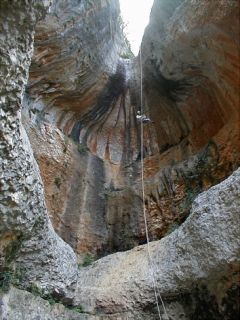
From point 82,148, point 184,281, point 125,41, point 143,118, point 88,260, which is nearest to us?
point 184,281

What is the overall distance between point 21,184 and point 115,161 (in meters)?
5.01

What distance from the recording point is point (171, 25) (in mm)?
8023

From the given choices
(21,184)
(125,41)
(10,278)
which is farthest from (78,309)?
(125,41)

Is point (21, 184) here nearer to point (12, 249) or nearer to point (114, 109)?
point (12, 249)

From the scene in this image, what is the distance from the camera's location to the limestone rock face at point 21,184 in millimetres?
4051

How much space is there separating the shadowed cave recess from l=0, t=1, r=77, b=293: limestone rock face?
0.02 m

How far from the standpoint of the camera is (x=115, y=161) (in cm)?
956

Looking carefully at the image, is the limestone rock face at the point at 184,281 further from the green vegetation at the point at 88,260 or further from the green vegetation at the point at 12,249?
the green vegetation at the point at 88,260

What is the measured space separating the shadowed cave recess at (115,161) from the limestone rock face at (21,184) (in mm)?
15

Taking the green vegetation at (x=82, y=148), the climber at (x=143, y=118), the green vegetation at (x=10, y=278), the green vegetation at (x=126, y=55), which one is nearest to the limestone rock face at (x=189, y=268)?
the green vegetation at (x=10, y=278)

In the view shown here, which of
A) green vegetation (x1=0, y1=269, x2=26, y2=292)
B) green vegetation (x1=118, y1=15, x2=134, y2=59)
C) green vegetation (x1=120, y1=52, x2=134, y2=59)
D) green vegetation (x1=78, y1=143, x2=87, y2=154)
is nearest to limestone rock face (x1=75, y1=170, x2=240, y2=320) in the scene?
green vegetation (x1=0, y1=269, x2=26, y2=292)

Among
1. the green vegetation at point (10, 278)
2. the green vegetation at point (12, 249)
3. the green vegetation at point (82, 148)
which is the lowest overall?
the green vegetation at point (10, 278)

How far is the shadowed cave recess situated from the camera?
4.84m

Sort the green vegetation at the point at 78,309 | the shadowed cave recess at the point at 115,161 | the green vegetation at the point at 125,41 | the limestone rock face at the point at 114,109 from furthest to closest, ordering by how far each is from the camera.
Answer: the green vegetation at the point at 125,41 < the limestone rock face at the point at 114,109 < the green vegetation at the point at 78,309 < the shadowed cave recess at the point at 115,161
